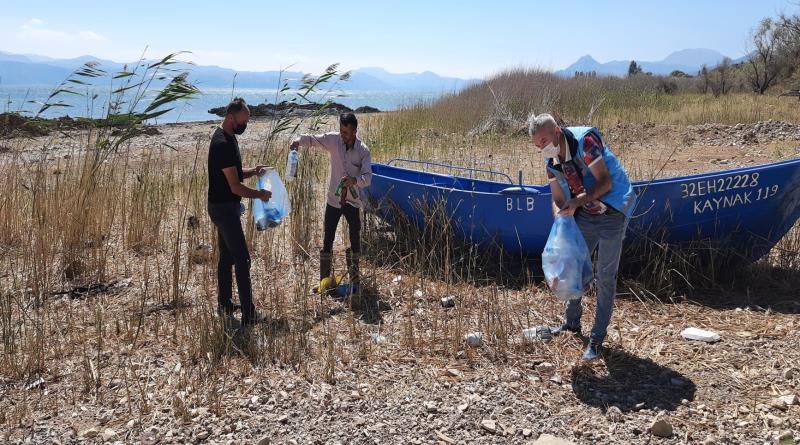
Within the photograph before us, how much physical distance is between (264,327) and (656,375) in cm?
266

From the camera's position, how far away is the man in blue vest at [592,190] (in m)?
3.90

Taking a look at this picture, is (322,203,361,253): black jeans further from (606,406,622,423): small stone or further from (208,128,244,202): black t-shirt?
(606,406,622,423): small stone

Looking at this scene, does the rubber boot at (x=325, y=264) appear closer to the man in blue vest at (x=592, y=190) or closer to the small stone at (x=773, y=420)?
the man in blue vest at (x=592, y=190)

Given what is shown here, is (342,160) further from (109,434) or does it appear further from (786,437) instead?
(786,437)

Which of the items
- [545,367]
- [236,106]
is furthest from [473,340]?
[236,106]

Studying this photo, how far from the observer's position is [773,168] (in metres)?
5.48

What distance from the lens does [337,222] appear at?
18.1ft

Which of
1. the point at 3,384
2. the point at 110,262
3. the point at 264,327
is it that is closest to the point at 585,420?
the point at 264,327

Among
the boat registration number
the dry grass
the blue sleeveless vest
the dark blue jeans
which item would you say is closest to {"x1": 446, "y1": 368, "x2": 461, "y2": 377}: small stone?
the dry grass

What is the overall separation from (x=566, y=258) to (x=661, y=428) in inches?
43.9

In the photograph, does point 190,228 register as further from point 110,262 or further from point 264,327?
point 264,327

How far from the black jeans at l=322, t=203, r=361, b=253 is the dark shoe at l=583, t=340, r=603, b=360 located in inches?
86.9

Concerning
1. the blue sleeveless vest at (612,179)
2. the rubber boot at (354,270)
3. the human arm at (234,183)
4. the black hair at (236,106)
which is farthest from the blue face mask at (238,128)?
the blue sleeveless vest at (612,179)

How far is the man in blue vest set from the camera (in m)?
3.90
